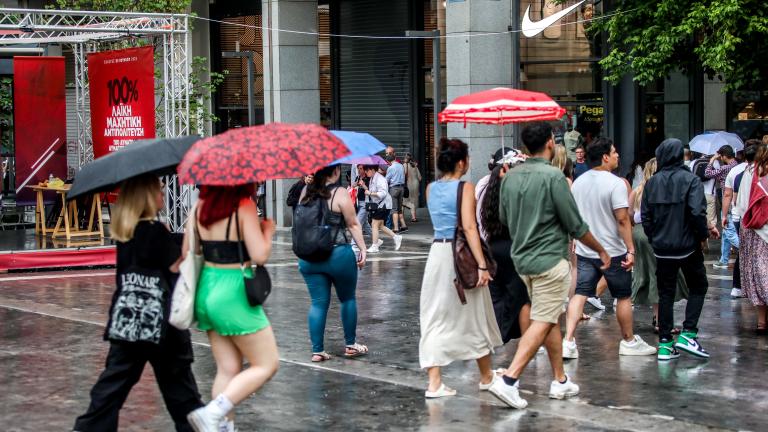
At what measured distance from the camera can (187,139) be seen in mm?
6855

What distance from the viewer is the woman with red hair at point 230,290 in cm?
648

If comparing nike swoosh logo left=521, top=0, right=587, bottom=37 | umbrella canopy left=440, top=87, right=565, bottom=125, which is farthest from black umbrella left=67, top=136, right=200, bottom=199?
nike swoosh logo left=521, top=0, right=587, bottom=37

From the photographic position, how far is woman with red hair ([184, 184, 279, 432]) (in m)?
6.48

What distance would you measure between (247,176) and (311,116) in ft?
67.5

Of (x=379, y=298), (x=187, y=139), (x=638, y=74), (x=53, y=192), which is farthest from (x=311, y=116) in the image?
(x=187, y=139)

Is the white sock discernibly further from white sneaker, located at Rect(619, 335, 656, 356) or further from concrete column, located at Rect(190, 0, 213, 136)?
concrete column, located at Rect(190, 0, 213, 136)

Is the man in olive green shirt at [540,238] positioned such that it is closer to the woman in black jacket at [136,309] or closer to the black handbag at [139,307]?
the woman in black jacket at [136,309]

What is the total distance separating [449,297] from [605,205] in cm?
212

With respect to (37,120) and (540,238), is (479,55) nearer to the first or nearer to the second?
(37,120)

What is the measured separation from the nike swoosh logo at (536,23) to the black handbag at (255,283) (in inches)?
656

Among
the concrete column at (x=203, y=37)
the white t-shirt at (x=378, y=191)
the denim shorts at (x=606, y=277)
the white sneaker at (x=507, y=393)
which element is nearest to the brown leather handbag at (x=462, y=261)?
the white sneaker at (x=507, y=393)

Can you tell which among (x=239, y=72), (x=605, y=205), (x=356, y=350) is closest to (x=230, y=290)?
(x=356, y=350)

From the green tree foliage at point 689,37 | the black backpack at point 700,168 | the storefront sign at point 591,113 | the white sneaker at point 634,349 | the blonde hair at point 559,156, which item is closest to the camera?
the white sneaker at point 634,349

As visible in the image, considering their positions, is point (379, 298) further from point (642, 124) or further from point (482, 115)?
point (642, 124)
